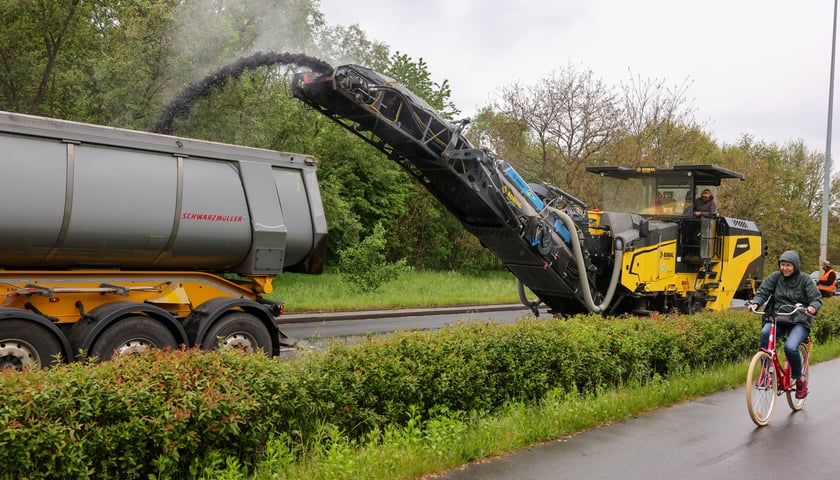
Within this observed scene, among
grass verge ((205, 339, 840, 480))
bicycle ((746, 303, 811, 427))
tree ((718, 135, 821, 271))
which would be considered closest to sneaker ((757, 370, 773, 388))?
bicycle ((746, 303, 811, 427))

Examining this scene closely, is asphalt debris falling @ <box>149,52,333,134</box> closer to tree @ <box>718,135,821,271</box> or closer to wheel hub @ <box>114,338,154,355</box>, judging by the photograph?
wheel hub @ <box>114,338,154,355</box>

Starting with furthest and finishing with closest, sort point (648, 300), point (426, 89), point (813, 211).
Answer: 1. point (813, 211)
2. point (426, 89)
3. point (648, 300)

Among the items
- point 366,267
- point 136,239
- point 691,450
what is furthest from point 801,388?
point 366,267

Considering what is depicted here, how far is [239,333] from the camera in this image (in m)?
8.30

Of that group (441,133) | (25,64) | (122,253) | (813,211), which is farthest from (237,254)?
(813,211)

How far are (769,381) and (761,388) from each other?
0.80 ft

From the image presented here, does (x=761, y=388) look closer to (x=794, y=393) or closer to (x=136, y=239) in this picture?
(x=794, y=393)

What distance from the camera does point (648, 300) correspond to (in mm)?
13578

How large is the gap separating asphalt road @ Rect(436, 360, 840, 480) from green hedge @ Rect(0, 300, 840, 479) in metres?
0.77

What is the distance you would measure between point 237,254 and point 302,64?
8.38 ft

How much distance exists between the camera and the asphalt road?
5.71m

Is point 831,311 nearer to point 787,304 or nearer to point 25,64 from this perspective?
point 787,304

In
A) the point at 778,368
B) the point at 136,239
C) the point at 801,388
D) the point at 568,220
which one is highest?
the point at 568,220

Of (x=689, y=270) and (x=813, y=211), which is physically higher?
(x=813, y=211)
